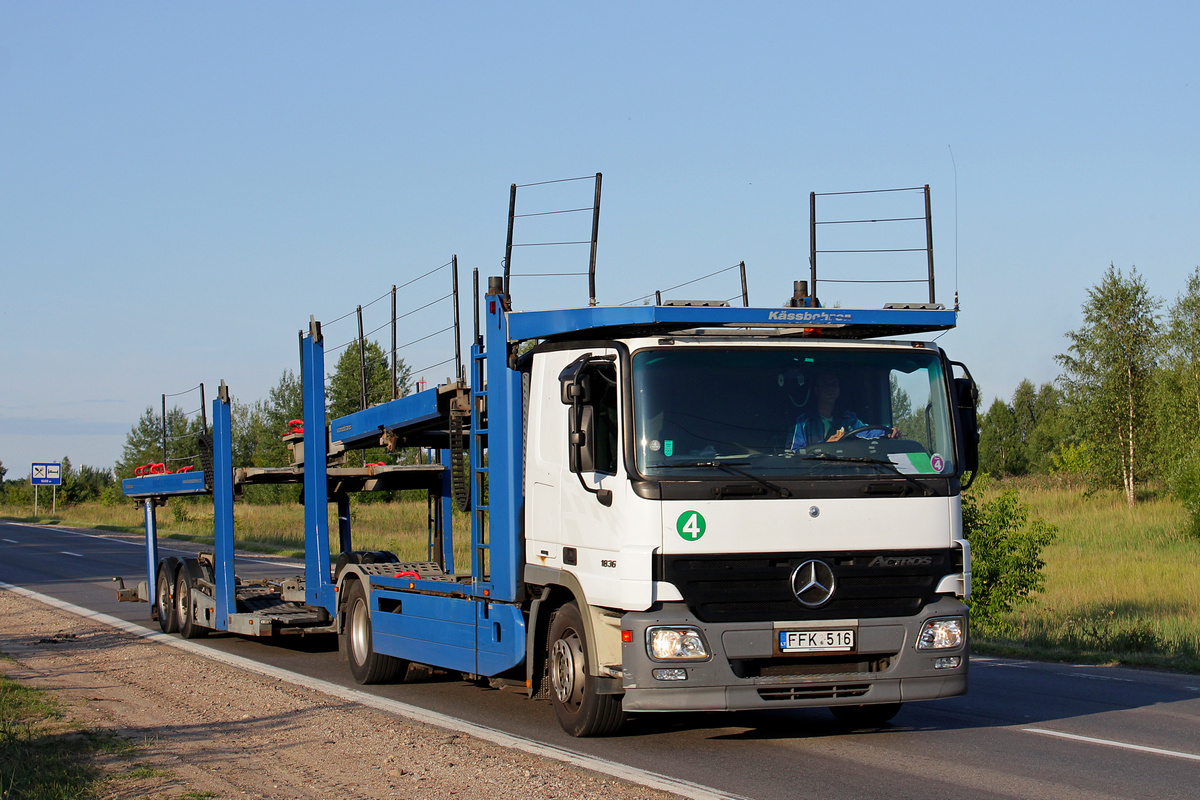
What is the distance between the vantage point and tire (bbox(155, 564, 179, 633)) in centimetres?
1554

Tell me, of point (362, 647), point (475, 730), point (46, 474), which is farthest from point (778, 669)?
point (46, 474)

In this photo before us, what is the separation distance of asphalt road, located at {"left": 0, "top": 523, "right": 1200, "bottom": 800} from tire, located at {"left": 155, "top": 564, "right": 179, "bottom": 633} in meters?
4.08

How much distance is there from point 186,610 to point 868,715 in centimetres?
970

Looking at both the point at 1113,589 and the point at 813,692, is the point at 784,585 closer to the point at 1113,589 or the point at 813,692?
the point at 813,692

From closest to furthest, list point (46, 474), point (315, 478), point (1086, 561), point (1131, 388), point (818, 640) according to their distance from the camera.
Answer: point (818, 640)
point (315, 478)
point (1086, 561)
point (1131, 388)
point (46, 474)

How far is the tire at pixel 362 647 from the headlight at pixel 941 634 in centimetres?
505

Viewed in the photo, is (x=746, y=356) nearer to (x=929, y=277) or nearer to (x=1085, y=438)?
(x=929, y=277)

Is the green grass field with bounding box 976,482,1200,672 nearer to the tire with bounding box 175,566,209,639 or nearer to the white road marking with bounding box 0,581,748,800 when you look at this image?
the white road marking with bounding box 0,581,748,800

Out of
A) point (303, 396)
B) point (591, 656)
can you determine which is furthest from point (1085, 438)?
point (591, 656)

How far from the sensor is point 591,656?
7.44 meters

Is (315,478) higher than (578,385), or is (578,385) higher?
(578,385)

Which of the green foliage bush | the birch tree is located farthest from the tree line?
the green foliage bush

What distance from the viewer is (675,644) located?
7008mm

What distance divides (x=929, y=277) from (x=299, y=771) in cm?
560
